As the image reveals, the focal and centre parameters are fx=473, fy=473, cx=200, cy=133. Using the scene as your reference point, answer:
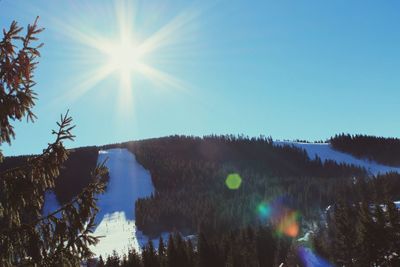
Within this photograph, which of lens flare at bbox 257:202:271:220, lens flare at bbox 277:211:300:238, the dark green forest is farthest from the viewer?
lens flare at bbox 257:202:271:220

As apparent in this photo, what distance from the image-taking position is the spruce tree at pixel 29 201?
10148 millimetres

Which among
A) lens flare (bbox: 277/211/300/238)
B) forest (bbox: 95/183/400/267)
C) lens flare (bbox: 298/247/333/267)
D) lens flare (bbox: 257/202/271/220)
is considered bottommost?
lens flare (bbox: 298/247/333/267)

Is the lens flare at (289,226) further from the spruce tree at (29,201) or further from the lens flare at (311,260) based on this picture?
the spruce tree at (29,201)

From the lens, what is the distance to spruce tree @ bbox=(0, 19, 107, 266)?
33.3 ft

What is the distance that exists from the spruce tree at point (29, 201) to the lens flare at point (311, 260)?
76.5 metres

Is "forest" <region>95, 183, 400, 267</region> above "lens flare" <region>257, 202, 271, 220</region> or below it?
below

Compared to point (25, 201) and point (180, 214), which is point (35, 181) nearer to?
point (25, 201)

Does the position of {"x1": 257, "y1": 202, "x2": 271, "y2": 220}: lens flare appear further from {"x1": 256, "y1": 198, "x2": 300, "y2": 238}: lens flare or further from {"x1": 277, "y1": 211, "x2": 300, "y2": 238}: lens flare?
{"x1": 277, "y1": 211, "x2": 300, "y2": 238}: lens flare

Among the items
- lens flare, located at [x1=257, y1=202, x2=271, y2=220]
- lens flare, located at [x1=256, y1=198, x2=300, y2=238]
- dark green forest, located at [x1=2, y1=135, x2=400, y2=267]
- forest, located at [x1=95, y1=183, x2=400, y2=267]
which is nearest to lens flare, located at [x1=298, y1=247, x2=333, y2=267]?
forest, located at [x1=95, y1=183, x2=400, y2=267]

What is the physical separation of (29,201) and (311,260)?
83.6 meters

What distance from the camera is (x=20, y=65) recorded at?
34.3 ft

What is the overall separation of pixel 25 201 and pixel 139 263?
7729cm

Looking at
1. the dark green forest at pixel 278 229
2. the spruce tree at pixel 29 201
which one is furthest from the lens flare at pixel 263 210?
the spruce tree at pixel 29 201

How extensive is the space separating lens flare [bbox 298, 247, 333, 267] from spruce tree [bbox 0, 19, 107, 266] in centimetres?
7652
